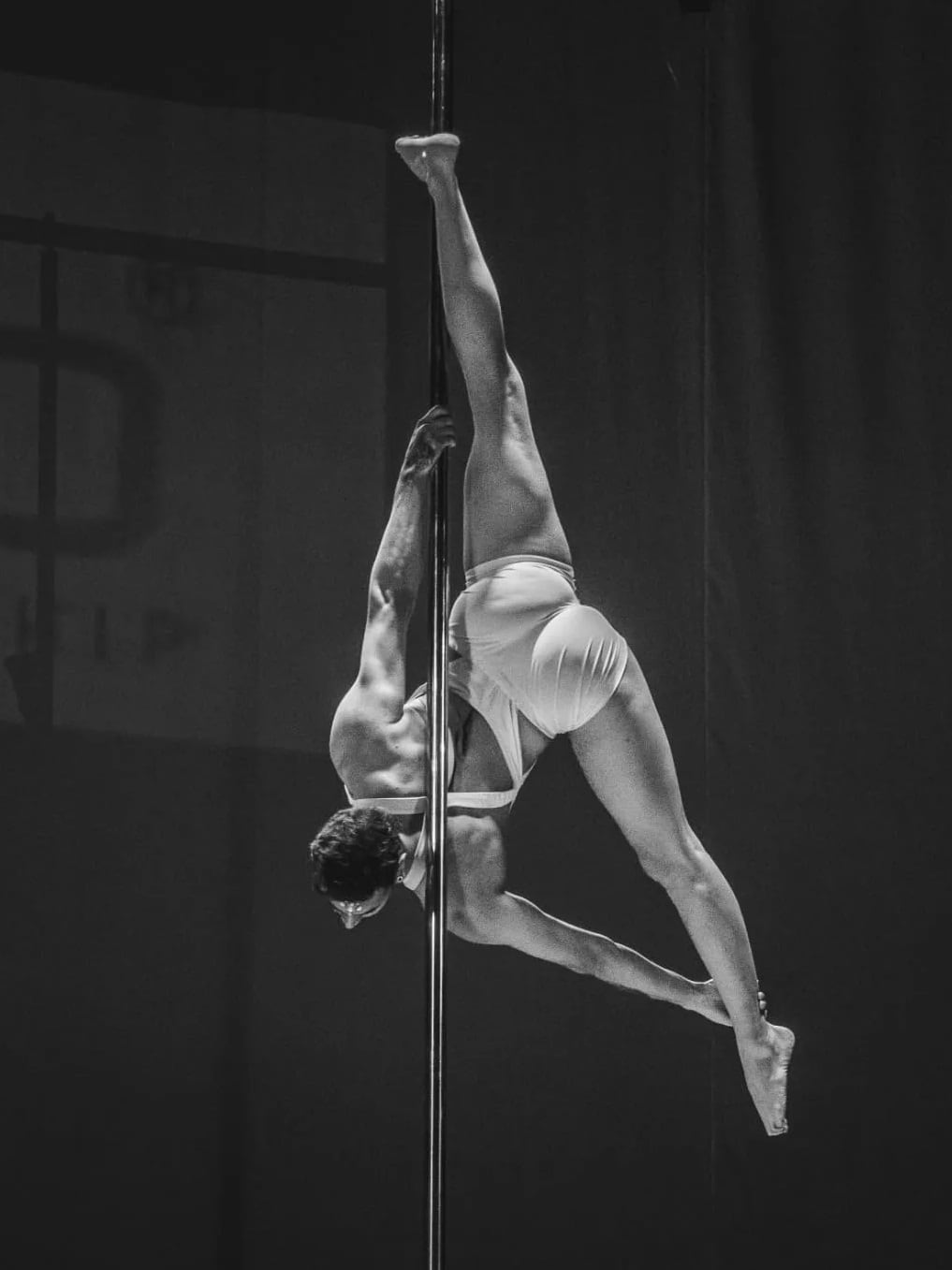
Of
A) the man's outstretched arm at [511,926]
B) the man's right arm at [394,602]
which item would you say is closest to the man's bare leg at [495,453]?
the man's right arm at [394,602]

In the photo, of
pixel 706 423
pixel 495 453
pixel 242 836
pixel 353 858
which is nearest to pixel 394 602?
pixel 495 453

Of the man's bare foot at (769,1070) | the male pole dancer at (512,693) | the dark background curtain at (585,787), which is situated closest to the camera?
the male pole dancer at (512,693)

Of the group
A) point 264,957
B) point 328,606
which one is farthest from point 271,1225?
point 328,606

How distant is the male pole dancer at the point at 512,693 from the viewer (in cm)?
304

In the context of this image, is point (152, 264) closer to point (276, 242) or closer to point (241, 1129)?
point (276, 242)

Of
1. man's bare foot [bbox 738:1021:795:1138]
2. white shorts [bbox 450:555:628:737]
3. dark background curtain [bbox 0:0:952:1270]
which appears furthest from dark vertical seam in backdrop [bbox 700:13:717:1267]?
white shorts [bbox 450:555:628:737]

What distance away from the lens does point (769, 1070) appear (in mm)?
3400

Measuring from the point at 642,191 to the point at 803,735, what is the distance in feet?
4.99

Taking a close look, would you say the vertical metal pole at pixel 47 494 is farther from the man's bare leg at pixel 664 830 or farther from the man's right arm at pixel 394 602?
the man's bare leg at pixel 664 830

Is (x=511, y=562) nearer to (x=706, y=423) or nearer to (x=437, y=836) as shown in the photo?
(x=437, y=836)

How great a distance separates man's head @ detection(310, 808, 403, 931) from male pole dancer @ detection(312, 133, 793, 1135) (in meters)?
0.14

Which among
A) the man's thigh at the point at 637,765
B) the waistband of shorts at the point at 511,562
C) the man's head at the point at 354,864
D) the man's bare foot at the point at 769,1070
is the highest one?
the waistband of shorts at the point at 511,562

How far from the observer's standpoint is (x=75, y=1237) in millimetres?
3607

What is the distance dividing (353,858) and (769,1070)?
1.18 metres
